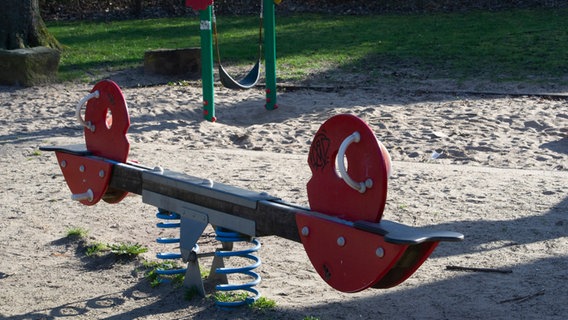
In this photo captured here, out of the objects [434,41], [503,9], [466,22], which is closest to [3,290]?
[434,41]

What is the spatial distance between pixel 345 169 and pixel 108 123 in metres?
1.88

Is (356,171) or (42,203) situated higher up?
(356,171)

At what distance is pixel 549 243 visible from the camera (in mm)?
4789

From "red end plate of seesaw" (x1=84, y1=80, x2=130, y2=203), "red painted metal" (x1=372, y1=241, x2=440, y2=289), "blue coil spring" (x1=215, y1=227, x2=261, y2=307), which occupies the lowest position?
"blue coil spring" (x1=215, y1=227, x2=261, y2=307)

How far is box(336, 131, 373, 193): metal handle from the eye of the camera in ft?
10.6

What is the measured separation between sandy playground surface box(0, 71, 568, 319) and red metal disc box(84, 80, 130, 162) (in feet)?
2.06

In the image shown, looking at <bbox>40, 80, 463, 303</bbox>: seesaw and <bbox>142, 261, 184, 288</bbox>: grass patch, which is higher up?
<bbox>40, 80, 463, 303</bbox>: seesaw

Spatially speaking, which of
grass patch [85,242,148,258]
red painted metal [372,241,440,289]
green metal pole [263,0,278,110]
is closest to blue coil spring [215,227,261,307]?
red painted metal [372,241,440,289]

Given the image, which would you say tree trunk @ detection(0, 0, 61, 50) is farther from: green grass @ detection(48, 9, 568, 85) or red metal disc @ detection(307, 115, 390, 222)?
red metal disc @ detection(307, 115, 390, 222)

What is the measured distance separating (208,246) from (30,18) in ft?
26.4

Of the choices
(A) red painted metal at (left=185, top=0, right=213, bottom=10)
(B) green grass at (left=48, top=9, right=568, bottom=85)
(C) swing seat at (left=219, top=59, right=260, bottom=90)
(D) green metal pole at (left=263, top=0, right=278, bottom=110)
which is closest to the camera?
(A) red painted metal at (left=185, top=0, right=213, bottom=10)

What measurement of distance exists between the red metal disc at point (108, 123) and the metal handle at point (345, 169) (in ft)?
4.94

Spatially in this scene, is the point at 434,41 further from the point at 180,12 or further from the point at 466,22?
the point at 180,12

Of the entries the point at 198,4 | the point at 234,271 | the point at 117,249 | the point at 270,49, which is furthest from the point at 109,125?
the point at 270,49
